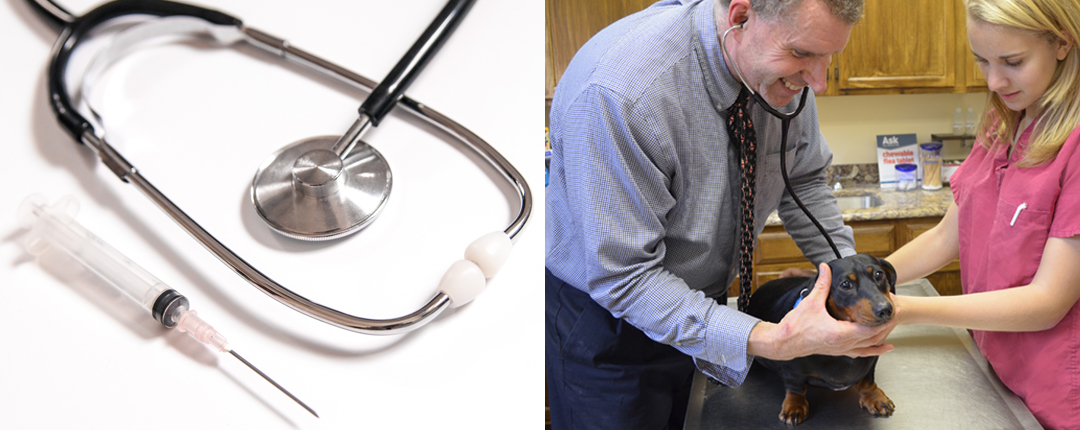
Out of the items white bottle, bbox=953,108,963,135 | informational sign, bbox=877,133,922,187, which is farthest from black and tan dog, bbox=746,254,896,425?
white bottle, bbox=953,108,963,135

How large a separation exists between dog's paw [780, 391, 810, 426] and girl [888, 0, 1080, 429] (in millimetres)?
164

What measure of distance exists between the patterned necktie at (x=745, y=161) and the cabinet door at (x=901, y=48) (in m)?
1.60

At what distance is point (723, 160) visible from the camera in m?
0.85

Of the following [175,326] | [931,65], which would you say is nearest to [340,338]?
[175,326]

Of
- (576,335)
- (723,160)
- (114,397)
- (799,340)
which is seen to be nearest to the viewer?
(114,397)

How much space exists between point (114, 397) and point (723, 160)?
690mm

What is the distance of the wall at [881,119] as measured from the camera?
8.46 feet

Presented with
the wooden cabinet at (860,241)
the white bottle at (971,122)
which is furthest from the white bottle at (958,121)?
the wooden cabinet at (860,241)

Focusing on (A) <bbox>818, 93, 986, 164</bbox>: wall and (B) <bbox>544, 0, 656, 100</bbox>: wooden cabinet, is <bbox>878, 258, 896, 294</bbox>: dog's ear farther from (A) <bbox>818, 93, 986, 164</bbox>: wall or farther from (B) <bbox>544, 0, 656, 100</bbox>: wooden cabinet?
(A) <bbox>818, 93, 986, 164</bbox>: wall

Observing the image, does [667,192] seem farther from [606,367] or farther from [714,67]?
[606,367]

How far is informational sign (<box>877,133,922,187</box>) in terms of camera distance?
2.54 metres

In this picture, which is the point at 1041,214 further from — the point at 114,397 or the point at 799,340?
the point at 114,397

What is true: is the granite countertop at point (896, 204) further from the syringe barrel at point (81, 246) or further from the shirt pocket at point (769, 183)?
the syringe barrel at point (81, 246)

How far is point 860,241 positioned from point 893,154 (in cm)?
60
